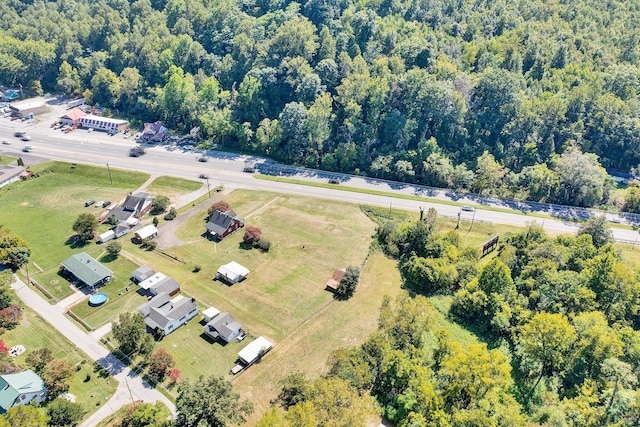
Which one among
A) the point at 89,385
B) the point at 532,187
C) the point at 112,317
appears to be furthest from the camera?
the point at 532,187

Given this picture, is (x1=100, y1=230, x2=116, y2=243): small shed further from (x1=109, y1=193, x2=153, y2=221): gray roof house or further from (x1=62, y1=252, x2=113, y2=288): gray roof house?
(x1=62, y1=252, x2=113, y2=288): gray roof house

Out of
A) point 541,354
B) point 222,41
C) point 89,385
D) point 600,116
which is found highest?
point 222,41

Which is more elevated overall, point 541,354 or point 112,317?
point 541,354

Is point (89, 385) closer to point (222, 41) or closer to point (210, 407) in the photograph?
point (210, 407)

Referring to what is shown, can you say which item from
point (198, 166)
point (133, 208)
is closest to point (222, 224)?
point (133, 208)

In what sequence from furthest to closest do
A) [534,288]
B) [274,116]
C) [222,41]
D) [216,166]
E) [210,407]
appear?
[222,41] < [274,116] < [216,166] < [534,288] < [210,407]

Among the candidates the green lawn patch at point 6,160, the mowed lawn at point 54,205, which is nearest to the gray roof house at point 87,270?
the mowed lawn at point 54,205

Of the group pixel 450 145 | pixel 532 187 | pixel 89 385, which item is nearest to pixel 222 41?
pixel 450 145

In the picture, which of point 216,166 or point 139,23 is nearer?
point 216,166

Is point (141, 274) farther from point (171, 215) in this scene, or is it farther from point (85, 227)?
point (171, 215)
